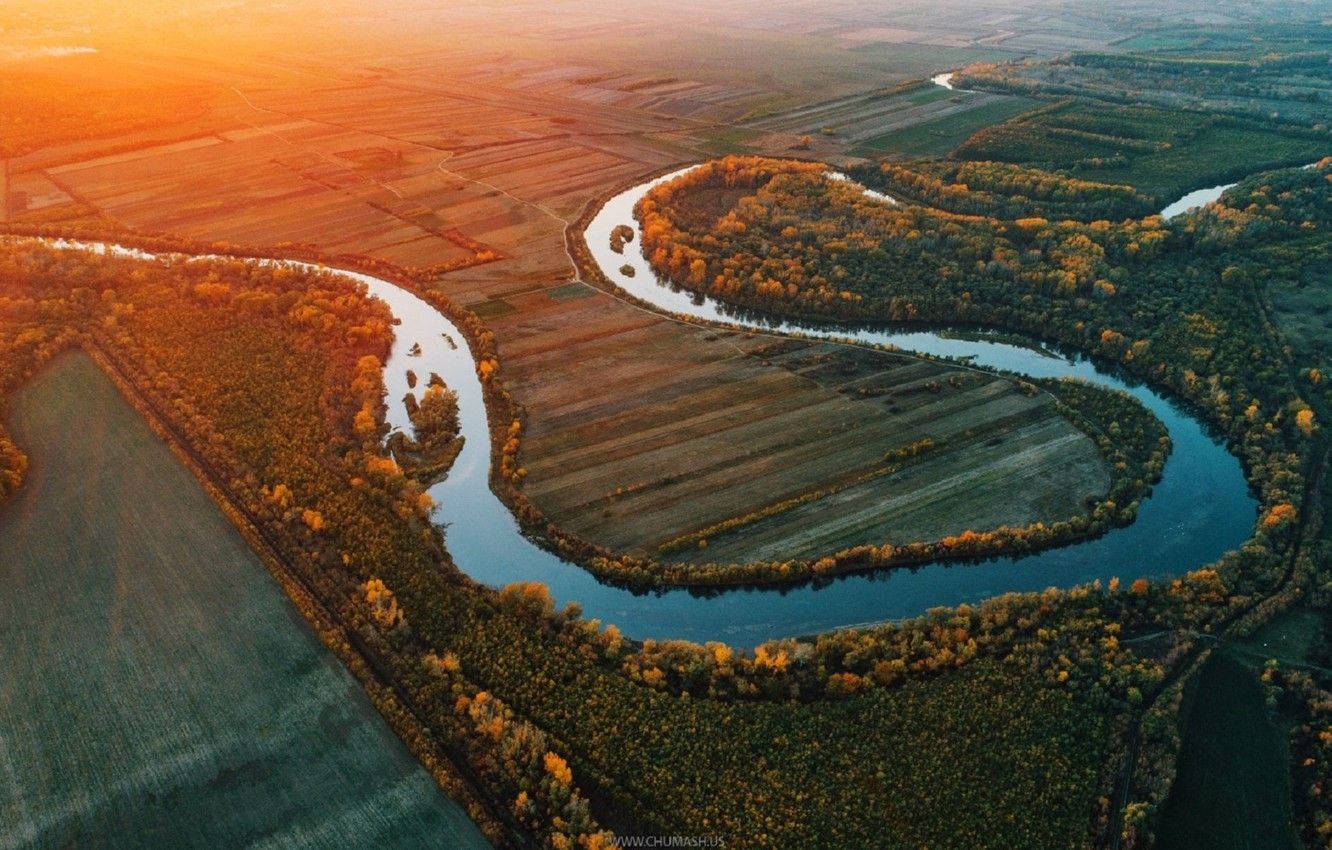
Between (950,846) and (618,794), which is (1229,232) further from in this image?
(618,794)

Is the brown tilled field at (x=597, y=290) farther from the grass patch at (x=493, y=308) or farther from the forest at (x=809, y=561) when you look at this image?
the forest at (x=809, y=561)

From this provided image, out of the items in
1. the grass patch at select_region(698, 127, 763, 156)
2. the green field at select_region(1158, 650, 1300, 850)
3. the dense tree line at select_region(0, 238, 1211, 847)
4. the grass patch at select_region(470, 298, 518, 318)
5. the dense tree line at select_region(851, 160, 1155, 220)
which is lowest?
the green field at select_region(1158, 650, 1300, 850)

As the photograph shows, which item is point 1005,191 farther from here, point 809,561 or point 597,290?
point 809,561

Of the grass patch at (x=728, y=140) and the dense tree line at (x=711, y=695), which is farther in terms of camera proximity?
the grass patch at (x=728, y=140)

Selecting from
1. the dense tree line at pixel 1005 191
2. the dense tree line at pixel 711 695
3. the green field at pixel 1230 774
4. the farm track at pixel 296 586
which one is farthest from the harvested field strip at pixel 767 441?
the dense tree line at pixel 1005 191

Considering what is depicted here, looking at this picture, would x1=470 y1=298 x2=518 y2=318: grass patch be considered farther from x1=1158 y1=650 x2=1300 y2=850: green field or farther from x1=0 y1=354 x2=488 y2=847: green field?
x1=1158 y1=650 x2=1300 y2=850: green field

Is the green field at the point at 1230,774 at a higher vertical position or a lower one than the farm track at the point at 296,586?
lower

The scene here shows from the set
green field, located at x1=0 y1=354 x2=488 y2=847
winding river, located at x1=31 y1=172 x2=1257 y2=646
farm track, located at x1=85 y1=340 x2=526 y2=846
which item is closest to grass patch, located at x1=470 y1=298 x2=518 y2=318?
winding river, located at x1=31 y1=172 x2=1257 y2=646

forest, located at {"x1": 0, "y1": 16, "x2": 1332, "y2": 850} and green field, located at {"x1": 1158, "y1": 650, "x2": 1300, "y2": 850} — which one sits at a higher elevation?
forest, located at {"x1": 0, "y1": 16, "x2": 1332, "y2": 850}
